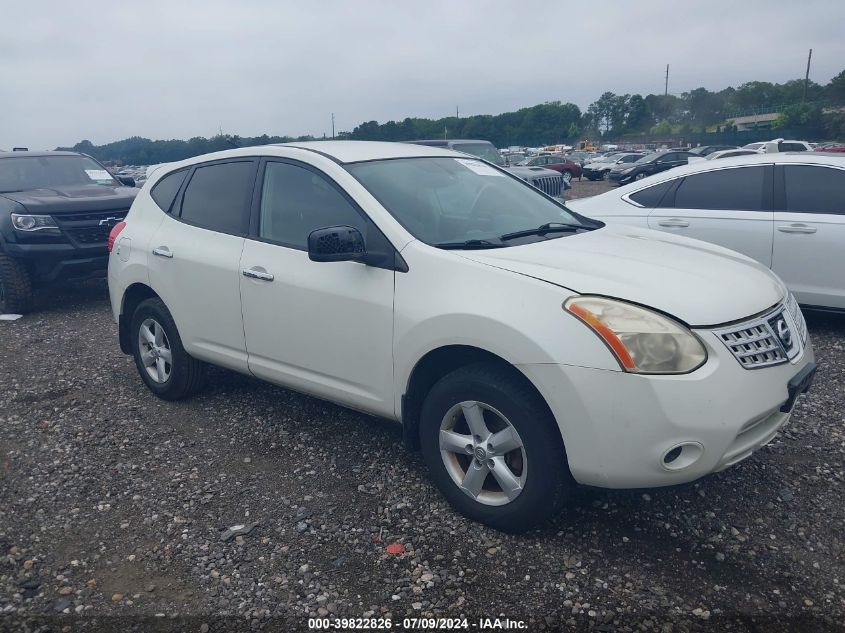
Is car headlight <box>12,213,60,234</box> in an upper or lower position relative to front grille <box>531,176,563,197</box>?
upper

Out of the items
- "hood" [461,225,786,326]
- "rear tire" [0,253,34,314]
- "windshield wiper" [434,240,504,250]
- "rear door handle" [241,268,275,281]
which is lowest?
"rear tire" [0,253,34,314]

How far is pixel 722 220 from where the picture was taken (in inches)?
242

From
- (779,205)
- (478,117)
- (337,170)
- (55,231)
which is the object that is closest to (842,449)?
(779,205)

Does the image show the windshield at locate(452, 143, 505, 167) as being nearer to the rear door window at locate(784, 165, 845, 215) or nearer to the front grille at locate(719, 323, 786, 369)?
the rear door window at locate(784, 165, 845, 215)

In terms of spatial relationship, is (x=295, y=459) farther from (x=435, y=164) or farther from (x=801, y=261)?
(x=801, y=261)

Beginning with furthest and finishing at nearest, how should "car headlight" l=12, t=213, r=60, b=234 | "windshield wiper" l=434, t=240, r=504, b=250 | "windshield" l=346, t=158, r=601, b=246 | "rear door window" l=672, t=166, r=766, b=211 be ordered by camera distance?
"car headlight" l=12, t=213, r=60, b=234, "rear door window" l=672, t=166, r=766, b=211, "windshield" l=346, t=158, r=601, b=246, "windshield wiper" l=434, t=240, r=504, b=250

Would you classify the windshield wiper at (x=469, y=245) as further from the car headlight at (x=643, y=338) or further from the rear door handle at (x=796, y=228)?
the rear door handle at (x=796, y=228)

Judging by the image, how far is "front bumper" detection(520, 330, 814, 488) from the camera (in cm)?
266

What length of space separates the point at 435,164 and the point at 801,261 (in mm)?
3428

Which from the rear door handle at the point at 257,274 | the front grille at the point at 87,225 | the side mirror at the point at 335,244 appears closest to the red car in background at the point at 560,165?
the front grille at the point at 87,225

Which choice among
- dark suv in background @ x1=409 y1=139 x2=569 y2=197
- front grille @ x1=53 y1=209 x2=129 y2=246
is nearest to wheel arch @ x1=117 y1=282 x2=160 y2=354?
front grille @ x1=53 y1=209 x2=129 y2=246

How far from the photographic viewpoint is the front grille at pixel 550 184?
14.9m

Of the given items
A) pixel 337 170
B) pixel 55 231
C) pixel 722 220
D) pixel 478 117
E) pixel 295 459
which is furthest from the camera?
pixel 478 117

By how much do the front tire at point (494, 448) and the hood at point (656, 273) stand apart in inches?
19.8
